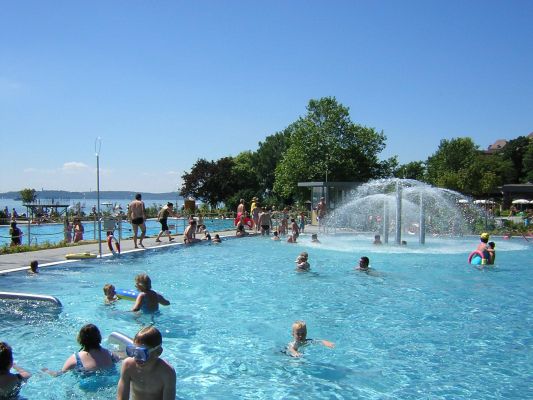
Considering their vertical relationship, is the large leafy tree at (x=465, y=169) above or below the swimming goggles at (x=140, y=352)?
above

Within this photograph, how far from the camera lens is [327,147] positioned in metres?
46.5

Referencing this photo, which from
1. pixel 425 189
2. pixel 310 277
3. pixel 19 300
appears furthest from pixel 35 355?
pixel 425 189

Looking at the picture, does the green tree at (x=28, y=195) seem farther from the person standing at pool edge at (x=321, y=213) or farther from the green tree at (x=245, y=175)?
the person standing at pool edge at (x=321, y=213)

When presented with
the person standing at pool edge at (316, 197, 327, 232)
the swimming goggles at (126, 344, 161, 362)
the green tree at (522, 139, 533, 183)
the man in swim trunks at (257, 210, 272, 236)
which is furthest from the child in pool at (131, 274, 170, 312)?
the green tree at (522, 139, 533, 183)

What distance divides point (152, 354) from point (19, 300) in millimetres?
7042

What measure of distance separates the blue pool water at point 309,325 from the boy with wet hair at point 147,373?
2.05 metres

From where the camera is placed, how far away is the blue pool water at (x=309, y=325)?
20.9 ft

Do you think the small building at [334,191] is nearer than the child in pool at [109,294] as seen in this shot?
No

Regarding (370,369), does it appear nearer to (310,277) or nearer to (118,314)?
(118,314)

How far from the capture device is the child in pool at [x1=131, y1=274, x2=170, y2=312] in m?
9.12

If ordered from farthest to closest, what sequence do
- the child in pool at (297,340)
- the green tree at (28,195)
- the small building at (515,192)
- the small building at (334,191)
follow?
the small building at (515,192)
the green tree at (28,195)
the small building at (334,191)
the child in pool at (297,340)

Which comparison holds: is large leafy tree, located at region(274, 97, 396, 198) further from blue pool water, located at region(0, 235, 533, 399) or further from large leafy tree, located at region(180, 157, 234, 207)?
blue pool water, located at region(0, 235, 533, 399)

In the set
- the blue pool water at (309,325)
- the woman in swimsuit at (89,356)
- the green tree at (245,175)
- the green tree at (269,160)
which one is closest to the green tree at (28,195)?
the green tree at (245,175)

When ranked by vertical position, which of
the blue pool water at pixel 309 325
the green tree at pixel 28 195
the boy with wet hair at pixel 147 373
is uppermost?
the green tree at pixel 28 195
